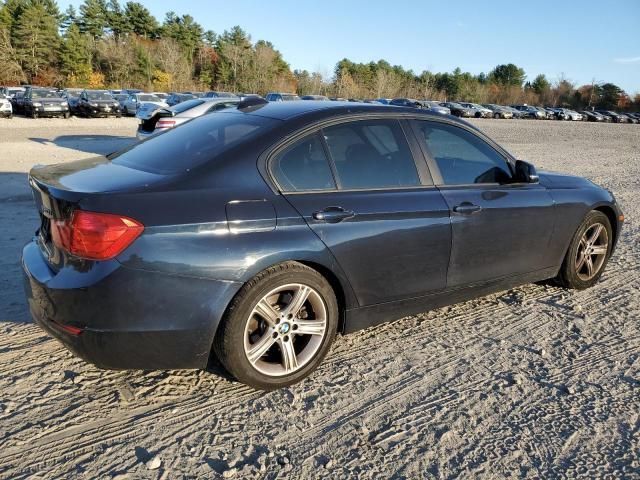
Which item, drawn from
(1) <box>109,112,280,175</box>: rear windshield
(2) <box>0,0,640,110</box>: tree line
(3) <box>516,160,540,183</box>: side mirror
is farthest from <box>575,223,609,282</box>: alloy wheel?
(2) <box>0,0,640,110</box>: tree line

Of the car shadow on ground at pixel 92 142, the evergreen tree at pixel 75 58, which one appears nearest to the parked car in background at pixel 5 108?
the car shadow on ground at pixel 92 142

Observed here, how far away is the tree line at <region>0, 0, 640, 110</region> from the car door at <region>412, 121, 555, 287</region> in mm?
68646

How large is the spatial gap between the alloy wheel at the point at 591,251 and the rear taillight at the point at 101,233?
382cm

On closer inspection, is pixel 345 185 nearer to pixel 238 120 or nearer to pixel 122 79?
pixel 238 120

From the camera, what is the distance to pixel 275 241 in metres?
2.79

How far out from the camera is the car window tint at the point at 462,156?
12.0ft

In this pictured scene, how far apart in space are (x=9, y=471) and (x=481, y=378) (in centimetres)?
254

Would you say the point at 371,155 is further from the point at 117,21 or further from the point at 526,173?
the point at 117,21

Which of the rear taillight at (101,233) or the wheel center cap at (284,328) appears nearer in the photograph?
the rear taillight at (101,233)

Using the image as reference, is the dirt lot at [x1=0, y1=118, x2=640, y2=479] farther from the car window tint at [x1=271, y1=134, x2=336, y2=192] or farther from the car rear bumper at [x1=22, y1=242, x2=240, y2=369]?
the car window tint at [x1=271, y1=134, x2=336, y2=192]

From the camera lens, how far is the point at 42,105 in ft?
87.2

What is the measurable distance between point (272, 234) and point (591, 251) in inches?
131

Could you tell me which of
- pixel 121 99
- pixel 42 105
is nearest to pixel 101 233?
pixel 42 105

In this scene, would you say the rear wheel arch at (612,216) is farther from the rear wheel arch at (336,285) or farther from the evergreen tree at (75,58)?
the evergreen tree at (75,58)
